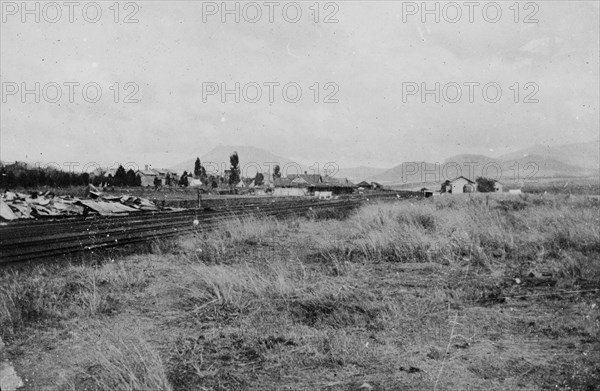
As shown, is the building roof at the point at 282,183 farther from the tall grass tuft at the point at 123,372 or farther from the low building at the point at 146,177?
the tall grass tuft at the point at 123,372

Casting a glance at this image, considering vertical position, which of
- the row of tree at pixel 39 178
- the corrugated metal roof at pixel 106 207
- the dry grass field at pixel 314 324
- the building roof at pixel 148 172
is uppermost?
the building roof at pixel 148 172

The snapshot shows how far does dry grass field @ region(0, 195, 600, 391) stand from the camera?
10.9ft

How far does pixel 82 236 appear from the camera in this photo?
11.8 metres

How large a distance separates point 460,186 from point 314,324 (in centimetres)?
8265

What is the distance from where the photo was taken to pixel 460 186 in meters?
81.0

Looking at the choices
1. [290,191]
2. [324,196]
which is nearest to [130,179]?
[290,191]

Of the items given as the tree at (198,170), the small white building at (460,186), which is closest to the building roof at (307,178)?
the tree at (198,170)

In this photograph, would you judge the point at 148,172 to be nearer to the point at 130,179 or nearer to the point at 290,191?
the point at 130,179

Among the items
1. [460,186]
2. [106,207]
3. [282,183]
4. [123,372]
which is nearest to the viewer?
[123,372]

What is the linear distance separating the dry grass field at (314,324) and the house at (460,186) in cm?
7475

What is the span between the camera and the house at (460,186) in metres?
78.6

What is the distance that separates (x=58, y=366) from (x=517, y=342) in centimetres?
435

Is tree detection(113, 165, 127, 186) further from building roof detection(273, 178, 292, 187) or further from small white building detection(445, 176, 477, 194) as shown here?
small white building detection(445, 176, 477, 194)

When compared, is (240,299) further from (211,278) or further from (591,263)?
(591,263)
